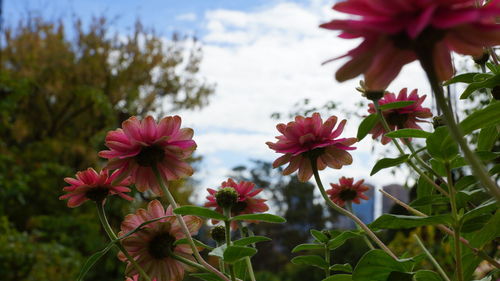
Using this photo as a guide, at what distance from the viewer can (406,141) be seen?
51 cm

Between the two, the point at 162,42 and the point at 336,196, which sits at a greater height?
the point at 162,42

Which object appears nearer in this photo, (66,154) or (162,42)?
(66,154)

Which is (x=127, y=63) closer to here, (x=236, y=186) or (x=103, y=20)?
(x=103, y=20)

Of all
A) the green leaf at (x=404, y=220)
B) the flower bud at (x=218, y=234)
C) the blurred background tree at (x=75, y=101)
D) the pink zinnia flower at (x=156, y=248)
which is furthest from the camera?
the blurred background tree at (x=75, y=101)

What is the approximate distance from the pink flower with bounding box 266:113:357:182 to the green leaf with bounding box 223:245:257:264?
0.40ft

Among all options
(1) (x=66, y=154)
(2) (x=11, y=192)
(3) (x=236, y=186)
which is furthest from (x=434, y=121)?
(1) (x=66, y=154)

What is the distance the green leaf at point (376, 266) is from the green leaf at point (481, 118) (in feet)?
0.37

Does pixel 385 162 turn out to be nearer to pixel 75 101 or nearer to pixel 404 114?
pixel 404 114

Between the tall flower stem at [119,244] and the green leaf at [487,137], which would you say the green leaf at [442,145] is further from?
the tall flower stem at [119,244]

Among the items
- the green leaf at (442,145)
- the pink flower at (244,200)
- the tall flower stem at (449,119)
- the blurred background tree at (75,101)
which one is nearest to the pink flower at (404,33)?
the tall flower stem at (449,119)

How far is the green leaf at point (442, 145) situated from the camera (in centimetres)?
34

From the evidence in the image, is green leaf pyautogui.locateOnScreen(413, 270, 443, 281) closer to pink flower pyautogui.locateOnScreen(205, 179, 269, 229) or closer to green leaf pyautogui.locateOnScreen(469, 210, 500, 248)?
green leaf pyautogui.locateOnScreen(469, 210, 500, 248)

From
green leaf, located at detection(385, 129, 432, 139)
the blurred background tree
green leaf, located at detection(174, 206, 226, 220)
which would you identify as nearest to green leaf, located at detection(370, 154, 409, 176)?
green leaf, located at detection(385, 129, 432, 139)

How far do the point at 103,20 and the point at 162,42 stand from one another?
0.92 meters
